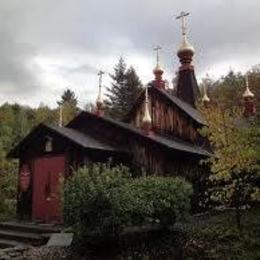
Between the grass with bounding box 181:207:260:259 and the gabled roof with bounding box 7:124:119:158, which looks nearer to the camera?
the grass with bounding box 181:207:260:259

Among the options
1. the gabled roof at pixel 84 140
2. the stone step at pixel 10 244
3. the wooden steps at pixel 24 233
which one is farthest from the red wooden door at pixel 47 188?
the stone step at pixel 10 244

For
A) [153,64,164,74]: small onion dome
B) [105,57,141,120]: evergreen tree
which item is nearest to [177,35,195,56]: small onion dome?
[153,64,164,74]: small onion dome

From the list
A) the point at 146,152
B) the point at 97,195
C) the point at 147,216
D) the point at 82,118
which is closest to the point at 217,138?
the point at 147,216

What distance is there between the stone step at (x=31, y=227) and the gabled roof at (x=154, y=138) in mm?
5399

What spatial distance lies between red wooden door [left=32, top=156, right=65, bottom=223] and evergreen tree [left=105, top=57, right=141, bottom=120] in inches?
1373

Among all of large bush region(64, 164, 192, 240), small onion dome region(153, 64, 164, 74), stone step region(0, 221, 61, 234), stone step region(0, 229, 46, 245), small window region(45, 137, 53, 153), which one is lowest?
stone step region(0, 229, 46, 245)

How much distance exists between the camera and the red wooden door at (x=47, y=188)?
19297mm

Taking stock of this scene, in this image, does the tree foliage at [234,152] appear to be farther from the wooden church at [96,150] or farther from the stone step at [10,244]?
the stone step at [10,244]

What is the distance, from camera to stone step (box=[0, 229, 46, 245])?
50.6ft

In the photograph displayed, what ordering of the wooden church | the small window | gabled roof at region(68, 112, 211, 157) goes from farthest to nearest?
1. the small window
2. gabled roof at region(68, 112, 211, 157)
3. the wooden church

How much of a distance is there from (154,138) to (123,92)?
38.4 metres

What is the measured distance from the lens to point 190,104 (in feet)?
93.0

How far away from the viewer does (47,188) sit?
1992cm

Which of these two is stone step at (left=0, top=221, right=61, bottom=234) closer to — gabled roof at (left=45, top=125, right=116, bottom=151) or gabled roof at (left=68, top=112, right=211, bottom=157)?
gabled roof at (left=45, top=125, right=116, bottom=151)
